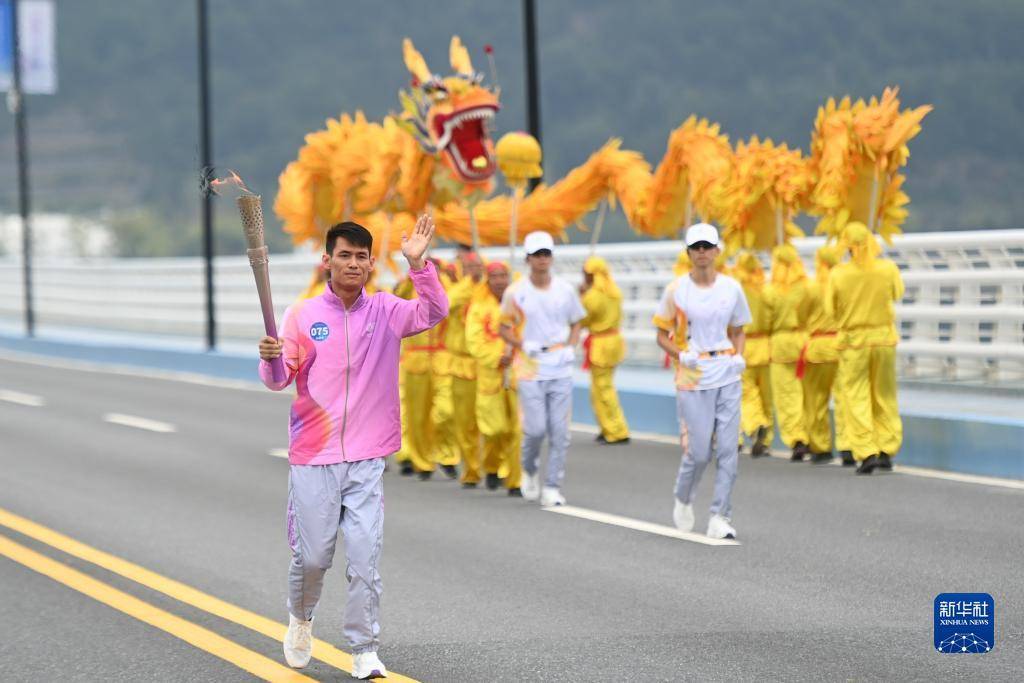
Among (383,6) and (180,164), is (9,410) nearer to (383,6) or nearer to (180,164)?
(180,164)

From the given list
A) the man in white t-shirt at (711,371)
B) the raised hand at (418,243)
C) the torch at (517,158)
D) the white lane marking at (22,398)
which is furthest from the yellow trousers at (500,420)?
the white lane marking at (22,398)

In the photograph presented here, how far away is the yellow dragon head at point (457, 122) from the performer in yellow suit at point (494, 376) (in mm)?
2104

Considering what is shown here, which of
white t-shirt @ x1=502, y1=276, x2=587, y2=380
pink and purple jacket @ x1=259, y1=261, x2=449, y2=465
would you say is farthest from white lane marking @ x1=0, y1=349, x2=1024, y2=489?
pink and purple jacket @ x1=259, y1=261, x2=449, y2=465

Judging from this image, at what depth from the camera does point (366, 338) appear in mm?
6887

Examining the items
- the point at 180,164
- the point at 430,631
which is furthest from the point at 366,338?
the point at 180,164

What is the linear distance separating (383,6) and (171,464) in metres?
107

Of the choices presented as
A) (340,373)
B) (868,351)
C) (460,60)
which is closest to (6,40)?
(460,60)

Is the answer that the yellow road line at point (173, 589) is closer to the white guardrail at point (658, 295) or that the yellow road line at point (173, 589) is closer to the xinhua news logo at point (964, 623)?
the xinhua news logo at point (964, 623)

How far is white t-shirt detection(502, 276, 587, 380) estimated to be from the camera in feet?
39.5

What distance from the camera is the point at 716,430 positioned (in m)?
10.4

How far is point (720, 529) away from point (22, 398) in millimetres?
14232

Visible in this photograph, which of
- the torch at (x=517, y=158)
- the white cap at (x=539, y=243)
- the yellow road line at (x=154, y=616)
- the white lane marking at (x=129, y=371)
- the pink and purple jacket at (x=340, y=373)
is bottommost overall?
the yellow road line at (x=154, y=616)

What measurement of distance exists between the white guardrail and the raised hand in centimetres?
891

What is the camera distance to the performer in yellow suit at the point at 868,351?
13.2 m
